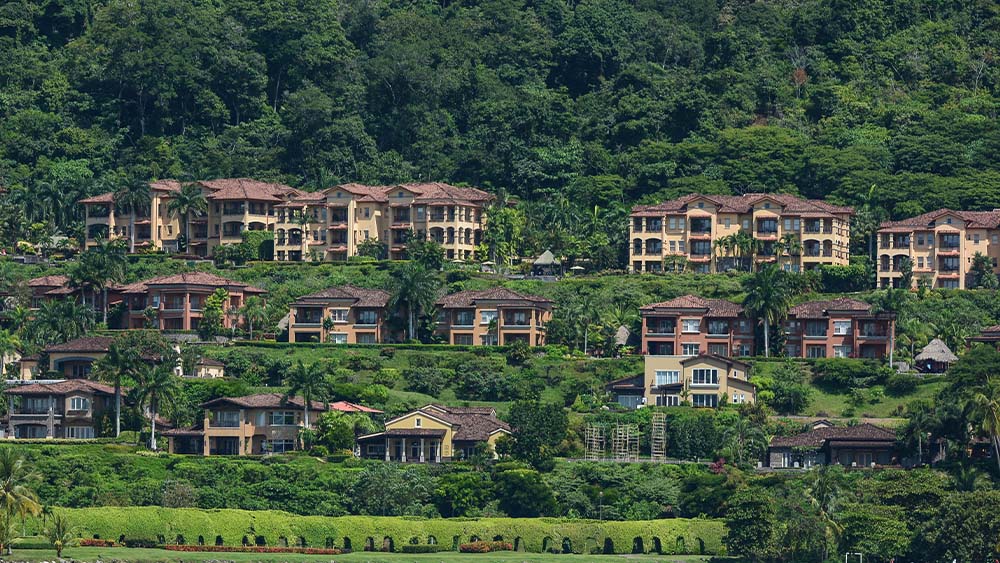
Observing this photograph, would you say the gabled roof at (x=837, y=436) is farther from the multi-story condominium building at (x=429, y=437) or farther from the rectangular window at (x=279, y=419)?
the rectangular window at (x=279, y=419)

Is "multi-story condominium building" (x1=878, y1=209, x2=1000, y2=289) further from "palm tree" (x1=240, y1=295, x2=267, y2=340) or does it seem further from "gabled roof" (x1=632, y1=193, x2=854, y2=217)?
"palm tree" (x1=240, y1=295, x2=267, y2=340)

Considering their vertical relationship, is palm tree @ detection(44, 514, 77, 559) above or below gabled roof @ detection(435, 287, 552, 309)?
below

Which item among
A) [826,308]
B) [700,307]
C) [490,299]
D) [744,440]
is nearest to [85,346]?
[490,299]

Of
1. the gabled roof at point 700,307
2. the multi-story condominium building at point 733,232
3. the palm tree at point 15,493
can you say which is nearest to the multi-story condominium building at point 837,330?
the gabled roof at point 700,307

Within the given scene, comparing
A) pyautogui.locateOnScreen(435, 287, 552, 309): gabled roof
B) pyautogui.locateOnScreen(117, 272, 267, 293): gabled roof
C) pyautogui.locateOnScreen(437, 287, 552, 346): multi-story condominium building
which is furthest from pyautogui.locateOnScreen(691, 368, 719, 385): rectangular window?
pyautogui.locateOnScreen(117, 272, 267, 293): gabled roof

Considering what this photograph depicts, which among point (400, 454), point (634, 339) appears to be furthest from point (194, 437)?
point (634, 339)

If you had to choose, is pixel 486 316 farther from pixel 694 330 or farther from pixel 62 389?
pixel 62 389
